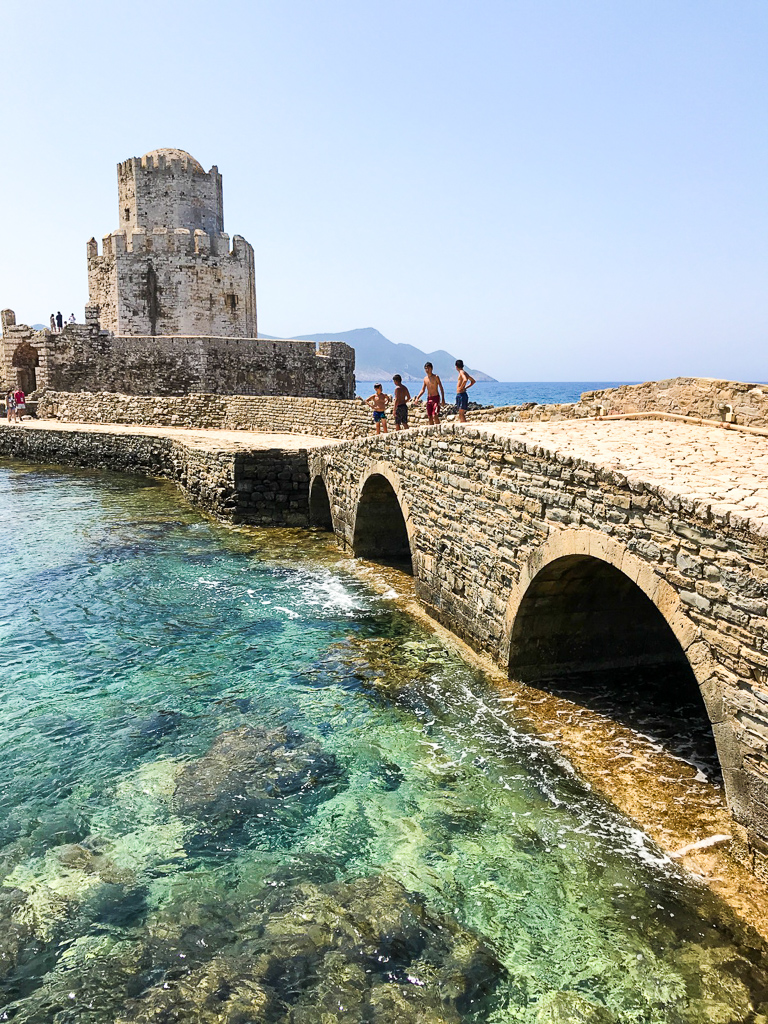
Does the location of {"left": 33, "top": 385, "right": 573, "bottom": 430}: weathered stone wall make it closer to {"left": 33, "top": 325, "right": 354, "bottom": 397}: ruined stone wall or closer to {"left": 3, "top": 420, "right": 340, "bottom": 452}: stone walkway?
{"left": 3, "top": 420, "right": 340, "bottom": 452}: stone walkway

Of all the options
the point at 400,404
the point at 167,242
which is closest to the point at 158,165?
the point at 167,242

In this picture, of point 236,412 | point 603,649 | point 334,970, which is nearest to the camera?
point 334,970

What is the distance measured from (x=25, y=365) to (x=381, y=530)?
31.8 metres

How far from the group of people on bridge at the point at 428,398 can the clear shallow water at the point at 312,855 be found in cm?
532

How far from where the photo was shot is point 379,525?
54.0ft

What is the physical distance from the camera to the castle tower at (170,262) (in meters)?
39.8

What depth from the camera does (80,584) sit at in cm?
1438

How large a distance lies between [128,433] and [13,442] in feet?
21.7

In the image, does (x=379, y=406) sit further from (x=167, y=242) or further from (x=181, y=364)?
(x=167, y=242)

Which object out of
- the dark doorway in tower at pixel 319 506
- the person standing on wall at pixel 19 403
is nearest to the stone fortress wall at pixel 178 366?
the person standing on wall at pixel 19 403

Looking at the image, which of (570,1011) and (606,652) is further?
(606,652)

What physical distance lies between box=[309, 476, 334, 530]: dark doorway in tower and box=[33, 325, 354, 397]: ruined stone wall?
53.5 feet

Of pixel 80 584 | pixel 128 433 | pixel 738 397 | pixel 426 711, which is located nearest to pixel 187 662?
pixel 426 711

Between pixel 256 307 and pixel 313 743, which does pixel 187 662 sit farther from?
pixel 256 307
